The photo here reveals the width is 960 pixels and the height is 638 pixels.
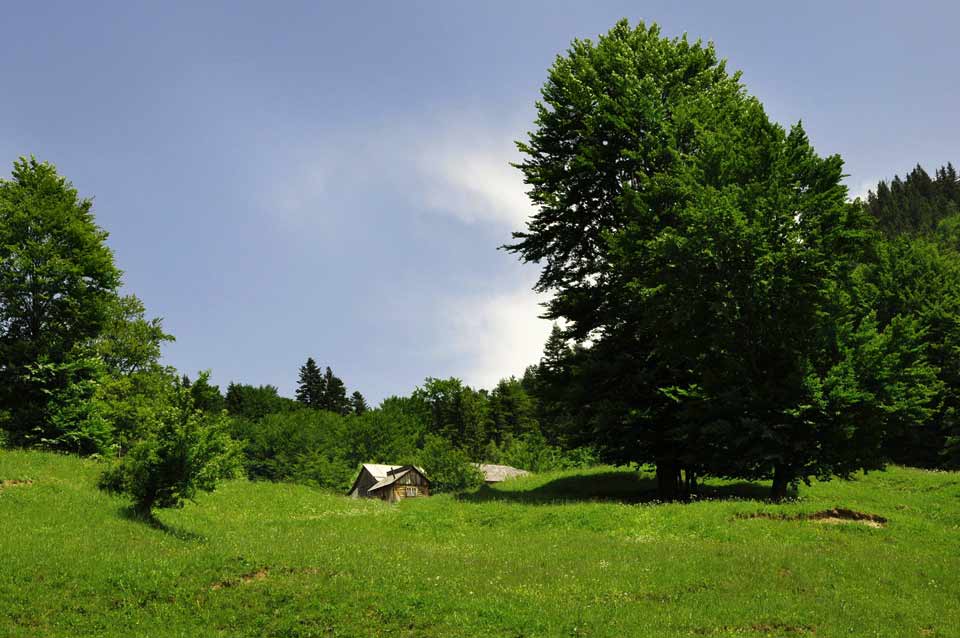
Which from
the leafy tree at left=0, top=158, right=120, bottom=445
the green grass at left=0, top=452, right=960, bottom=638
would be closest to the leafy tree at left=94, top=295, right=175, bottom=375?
the leafy tree at left=0, top=158, right=120, bottom=445

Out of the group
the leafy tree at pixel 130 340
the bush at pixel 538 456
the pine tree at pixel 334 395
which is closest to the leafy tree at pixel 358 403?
the pine tree at pixel 334 395

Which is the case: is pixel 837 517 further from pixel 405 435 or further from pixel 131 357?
pixel 405 435

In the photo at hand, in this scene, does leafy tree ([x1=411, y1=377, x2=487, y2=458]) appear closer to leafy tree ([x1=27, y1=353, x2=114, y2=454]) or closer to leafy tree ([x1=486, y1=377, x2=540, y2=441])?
leafy tree ([x1=486, y1=377, x2=540, y2=441])

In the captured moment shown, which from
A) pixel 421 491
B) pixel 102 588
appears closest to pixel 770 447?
pixel 102 588

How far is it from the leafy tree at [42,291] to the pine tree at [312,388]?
126 m

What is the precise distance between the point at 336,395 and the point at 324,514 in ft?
451

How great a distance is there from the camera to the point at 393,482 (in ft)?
286

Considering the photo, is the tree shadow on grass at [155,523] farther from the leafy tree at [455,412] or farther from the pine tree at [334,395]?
the pine tree at [334,395]

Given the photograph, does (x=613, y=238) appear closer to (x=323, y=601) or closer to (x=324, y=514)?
(x=324, y=514)

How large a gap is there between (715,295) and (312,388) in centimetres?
14530

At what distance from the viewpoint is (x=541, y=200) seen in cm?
3238

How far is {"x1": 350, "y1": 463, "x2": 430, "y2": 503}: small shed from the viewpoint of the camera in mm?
86688

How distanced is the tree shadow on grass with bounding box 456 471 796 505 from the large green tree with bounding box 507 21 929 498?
182 centimetres

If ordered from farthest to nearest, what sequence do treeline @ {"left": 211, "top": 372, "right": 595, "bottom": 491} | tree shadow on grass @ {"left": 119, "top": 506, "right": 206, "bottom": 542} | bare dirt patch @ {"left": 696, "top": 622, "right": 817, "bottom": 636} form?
treeline @ {"left": 211, "top": 372, "right": 595, "bottom": 491} < tree shadow on grass @ {"left": 119, "top": 506, "right": 206, "bottom": 542} < bare dirt patch @ {"left": 696, "top": 622, "right": 817, "bottom": 636}
